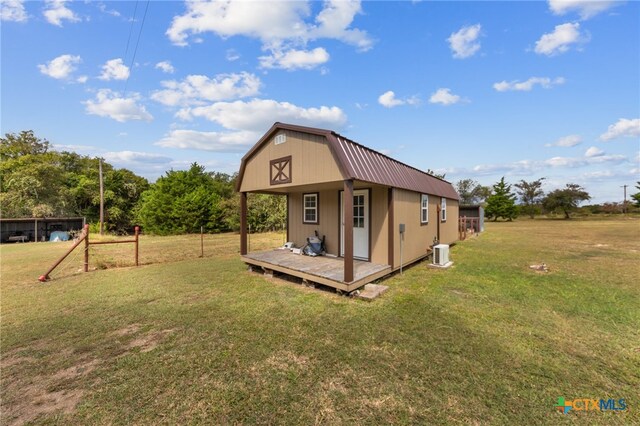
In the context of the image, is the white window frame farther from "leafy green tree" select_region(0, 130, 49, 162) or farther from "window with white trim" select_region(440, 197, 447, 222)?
"leafy green tree" select_region(0, 130, 49, 162)

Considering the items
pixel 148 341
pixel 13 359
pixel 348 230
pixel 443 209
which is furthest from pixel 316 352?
pixel 443 209

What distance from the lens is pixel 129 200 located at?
2538 centimetres

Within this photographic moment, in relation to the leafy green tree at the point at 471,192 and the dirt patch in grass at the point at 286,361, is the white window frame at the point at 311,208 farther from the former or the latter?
the leafy green tree at the point at 471,192

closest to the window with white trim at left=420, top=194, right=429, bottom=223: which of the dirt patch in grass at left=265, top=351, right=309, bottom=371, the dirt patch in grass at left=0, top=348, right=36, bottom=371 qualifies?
the dirt patch in grass at left=265, top=351, right=309, bottom=371

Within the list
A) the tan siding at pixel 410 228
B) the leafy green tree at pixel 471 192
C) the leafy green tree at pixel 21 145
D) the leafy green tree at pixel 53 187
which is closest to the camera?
the tan siding at pixel 410 228

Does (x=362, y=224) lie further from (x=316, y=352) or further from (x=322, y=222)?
(x=316, y=352)

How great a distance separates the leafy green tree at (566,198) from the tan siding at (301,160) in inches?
1713

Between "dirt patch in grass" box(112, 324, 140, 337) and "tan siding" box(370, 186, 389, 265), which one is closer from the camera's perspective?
"dirt patch in grass" box(112, 324, 140, 337)

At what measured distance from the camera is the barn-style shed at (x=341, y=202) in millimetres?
5199

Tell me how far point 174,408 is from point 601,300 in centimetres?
674

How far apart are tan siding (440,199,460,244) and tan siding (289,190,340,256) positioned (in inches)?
208

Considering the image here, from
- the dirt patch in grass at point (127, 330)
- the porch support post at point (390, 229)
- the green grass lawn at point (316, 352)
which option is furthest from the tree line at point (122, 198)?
the dirt patch in grass at point (127, 330)

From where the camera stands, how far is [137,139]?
856cm

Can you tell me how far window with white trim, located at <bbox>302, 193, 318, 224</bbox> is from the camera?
8086 millimetres
